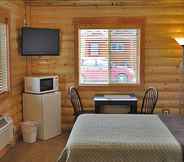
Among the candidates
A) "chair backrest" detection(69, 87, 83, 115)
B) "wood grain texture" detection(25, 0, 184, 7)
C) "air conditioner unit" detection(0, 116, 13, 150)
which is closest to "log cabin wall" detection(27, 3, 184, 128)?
"wood grain texture" detection(25, 0, 184, 7)

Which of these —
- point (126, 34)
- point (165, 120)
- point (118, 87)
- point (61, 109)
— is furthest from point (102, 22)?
point (165, 120)

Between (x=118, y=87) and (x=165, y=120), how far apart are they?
1.94m

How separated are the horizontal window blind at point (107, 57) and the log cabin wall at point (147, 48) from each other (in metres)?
0.22

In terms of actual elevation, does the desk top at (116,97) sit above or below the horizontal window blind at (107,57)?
below

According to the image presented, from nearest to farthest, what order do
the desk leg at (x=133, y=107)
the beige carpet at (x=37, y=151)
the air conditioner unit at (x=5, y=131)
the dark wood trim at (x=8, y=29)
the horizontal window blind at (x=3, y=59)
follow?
the air conditioner unit at (x=5, y=131) < the beige carpet at (x=37, y=151) < the dark wood trim at (x=8, y=29) < the horizontal window blind at (x=3, y=59) < the desk leg at (x=133, y=107)

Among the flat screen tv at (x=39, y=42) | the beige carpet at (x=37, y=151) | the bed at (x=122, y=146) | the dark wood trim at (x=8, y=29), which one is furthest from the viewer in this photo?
the flat screen tv at (x=39, y=42)

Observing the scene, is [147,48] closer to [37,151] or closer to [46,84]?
[46,84]

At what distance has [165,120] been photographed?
4020mm

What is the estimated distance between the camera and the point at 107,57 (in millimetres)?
5926

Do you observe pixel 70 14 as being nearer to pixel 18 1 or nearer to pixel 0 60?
pixel 18 1

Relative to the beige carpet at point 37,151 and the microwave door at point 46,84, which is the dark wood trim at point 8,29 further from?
the beige carpet at point 37,151

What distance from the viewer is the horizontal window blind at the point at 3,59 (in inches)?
190

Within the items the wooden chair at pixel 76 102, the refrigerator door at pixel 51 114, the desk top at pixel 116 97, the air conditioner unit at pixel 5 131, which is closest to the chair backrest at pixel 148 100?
the desk top at pixel 116 97

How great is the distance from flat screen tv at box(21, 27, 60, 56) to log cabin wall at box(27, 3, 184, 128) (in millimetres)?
213
